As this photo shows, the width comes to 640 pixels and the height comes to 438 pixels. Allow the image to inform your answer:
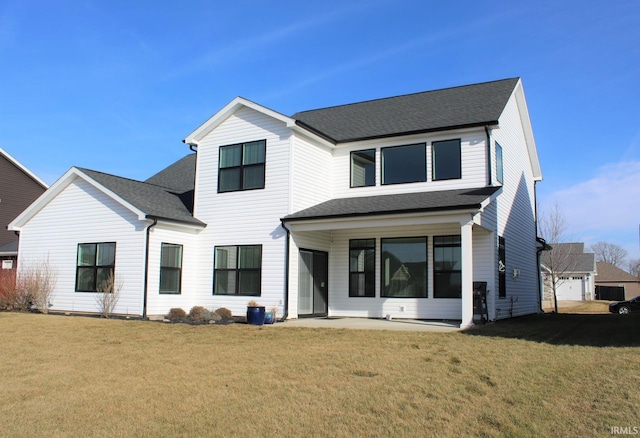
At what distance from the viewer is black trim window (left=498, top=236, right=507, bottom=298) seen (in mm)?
17052

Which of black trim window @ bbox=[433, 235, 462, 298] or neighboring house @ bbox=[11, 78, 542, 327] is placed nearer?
black trim window @ bbox=[433, 235, 462, 298]

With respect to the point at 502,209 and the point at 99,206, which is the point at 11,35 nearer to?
the point at 99,206

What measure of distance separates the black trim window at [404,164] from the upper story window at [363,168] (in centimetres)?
42

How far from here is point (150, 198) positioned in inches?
719

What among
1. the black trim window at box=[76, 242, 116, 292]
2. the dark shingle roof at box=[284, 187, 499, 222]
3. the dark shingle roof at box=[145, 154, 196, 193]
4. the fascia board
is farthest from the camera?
the dark shingle roof at box=[145, 154, 196, 193]

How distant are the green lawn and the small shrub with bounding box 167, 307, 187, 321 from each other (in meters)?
3.85

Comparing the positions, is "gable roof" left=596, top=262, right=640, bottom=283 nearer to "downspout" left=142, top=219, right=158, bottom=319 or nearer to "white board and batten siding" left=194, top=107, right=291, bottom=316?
"white board and batten siding" left=194, top=107, right=291, bottom=316

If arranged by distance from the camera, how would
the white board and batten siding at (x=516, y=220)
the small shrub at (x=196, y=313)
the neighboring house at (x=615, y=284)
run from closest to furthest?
1. the small shrub at (x=196, y=313)
2. the white board and batten siding at (x=516, y=220)
3. the neighboring house at (x=615, y=284)

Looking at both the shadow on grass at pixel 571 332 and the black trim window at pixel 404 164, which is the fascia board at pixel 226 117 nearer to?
the black trim window at pixel 404 164

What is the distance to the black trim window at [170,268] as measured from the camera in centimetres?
1694

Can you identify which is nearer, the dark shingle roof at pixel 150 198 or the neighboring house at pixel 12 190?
the dark shingle roof at pixel 150 198

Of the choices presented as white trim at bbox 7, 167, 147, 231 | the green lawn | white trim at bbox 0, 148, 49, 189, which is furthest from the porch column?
white trim at bbox 0, 148, 49, 189

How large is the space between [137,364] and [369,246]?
32.2 feet

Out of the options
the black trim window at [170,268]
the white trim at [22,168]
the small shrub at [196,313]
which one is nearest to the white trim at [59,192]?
the black trim window at [170,268]
